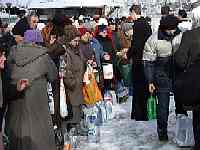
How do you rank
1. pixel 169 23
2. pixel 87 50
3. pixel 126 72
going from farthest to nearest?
pixel 126 72, pixel 87 50, pixel 169 23

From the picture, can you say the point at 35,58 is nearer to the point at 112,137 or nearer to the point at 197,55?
the point at 197,55

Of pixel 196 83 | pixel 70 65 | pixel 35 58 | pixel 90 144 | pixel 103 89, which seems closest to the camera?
pixel 35 58

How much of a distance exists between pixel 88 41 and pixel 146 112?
1737mm

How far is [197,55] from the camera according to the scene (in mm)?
6137

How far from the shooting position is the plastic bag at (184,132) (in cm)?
753

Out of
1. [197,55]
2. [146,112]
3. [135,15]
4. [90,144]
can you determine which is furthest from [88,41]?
[197,55]

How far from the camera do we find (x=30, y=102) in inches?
203

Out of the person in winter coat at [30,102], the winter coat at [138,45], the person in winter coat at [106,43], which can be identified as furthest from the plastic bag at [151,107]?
the person in winter coat at [30,102]

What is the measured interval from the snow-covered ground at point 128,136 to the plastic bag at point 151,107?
0.19 meters

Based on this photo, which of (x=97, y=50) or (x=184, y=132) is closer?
(x=184, y=132)

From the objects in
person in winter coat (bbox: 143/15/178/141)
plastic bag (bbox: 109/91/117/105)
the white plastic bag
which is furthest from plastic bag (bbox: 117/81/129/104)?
the white plastic bag

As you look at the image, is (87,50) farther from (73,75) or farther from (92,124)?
(73,75)

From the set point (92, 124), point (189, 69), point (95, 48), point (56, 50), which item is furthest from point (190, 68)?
point (95, 48)

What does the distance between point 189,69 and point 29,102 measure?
194 centimetres
